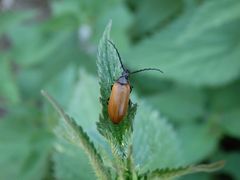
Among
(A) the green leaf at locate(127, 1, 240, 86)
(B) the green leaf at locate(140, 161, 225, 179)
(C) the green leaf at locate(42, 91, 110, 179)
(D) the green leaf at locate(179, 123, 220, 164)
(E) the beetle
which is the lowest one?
(B) the green leaf at locate(140, 161, 225, 179)

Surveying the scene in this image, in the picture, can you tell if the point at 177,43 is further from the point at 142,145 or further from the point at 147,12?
the point at 142,145

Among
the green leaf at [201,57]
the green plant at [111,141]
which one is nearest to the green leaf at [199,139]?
the green leaf at [201,57]

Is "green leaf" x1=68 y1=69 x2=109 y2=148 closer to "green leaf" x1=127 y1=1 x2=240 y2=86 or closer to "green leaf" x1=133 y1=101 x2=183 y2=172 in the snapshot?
"green leaf" x1=133 y1=101 x2=183 y2=172

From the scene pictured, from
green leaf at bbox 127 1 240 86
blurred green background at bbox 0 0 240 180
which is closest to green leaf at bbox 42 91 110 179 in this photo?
blurred green background at bbox 0 0 240 180

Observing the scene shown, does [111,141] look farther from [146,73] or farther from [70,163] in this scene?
[146,73]

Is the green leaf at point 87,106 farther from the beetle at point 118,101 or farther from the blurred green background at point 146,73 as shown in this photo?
the blurred green background at point 146,73

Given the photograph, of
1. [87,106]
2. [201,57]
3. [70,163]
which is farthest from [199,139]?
[70,163]

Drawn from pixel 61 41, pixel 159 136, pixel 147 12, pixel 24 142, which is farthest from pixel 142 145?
pixel 147 12
